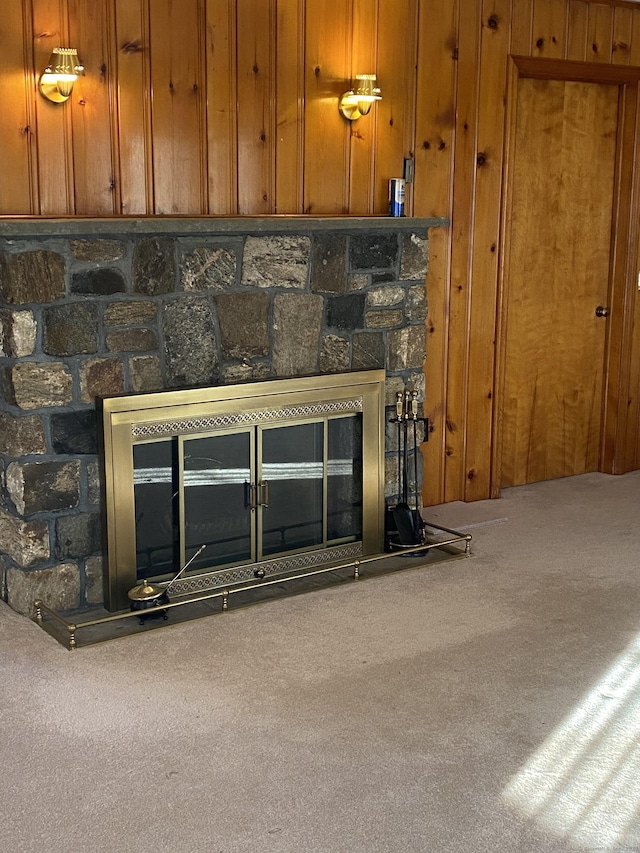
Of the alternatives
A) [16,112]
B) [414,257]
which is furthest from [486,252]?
[16,112]

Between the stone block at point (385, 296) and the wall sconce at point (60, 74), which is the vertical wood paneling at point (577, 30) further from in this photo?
the wall sconce at point (60, 74)

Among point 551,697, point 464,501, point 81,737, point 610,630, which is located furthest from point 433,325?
point 81,737

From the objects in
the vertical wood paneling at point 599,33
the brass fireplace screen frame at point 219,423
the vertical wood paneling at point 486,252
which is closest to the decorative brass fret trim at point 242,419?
the brass fireplace screen frame at point 219,423

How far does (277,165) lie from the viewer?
4.04 metres

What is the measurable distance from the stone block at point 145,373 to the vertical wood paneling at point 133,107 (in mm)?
517

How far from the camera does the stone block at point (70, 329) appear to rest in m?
3.42

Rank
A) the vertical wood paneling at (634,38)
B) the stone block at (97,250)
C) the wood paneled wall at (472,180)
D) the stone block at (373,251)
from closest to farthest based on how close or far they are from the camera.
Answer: the stone block at (97,250) → the stone block at (373,251) → the wood paneled wall at (472,180) → the vertical wood paneling at (634,38)

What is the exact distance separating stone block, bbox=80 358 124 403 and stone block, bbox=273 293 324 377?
635 millimetres

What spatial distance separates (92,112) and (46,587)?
1.59 m

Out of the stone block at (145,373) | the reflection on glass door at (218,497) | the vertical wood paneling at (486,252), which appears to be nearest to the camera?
the stone block at (145,373)

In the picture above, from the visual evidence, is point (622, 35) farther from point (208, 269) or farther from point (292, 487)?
point (292, 487)

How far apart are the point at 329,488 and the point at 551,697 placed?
1349 millimetres

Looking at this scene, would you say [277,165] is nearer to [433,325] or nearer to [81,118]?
[81,118]

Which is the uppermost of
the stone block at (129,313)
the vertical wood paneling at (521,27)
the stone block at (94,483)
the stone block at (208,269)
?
the vertical wood paneling at (521,27)
